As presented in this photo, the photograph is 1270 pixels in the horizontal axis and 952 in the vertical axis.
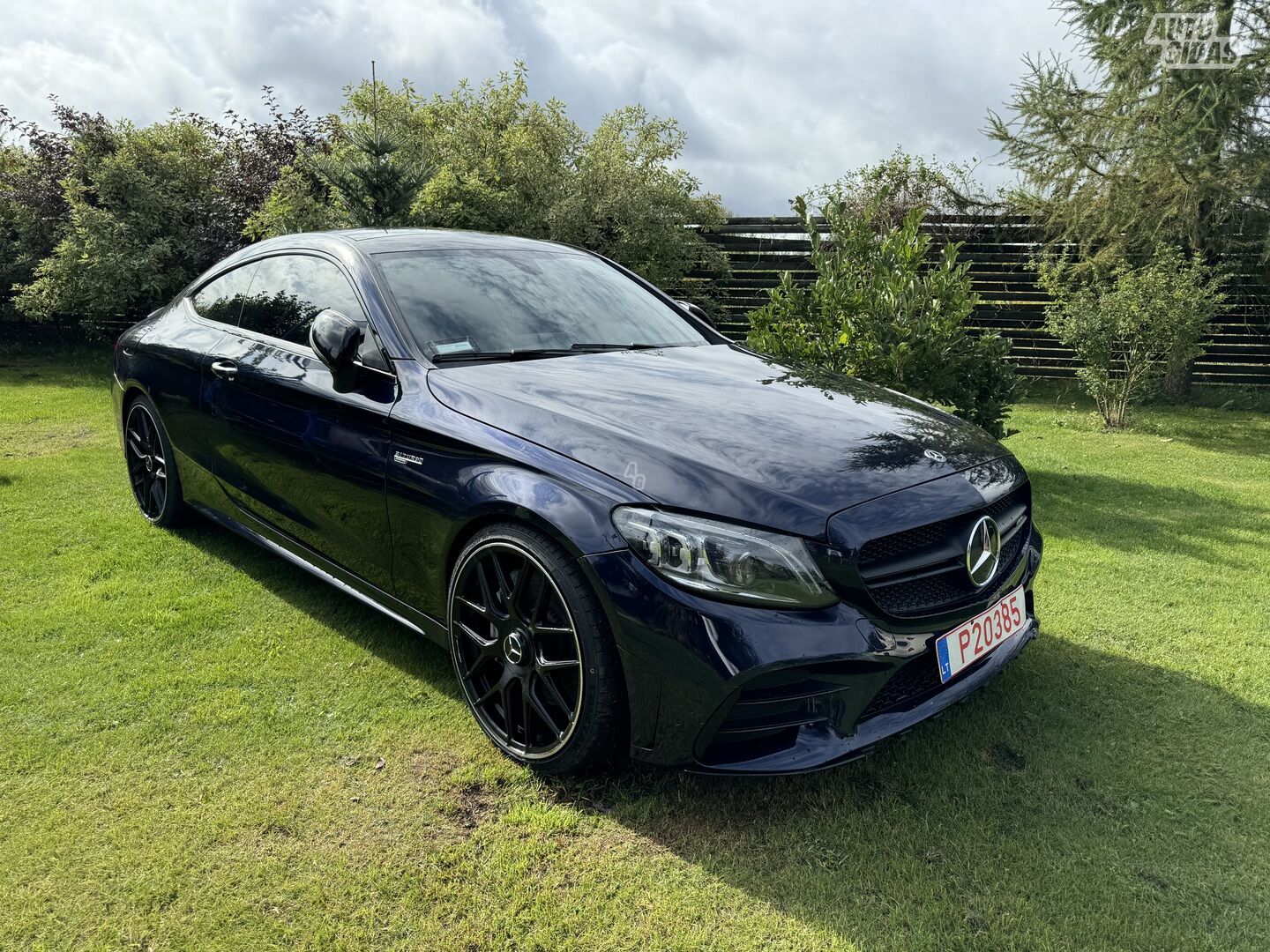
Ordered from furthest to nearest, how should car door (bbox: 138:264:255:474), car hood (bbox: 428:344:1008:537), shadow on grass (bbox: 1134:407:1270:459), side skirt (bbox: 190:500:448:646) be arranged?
1. shadow on grass (bbox: 1134:407:1270:459)
2. car door (bbox: 138:264:255:474)
3. side skirt (bbox: 190:500:448:646)
4. car hood (bbox: 428:344:1008:537)

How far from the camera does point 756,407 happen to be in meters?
2.58

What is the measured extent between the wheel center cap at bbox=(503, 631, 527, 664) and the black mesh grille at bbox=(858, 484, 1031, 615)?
3.00 feet

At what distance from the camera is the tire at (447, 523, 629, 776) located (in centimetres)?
213

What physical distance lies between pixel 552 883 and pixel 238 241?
10866mm

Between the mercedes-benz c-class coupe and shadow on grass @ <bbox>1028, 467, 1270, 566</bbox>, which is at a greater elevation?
the mercedes-benz c-class coupe

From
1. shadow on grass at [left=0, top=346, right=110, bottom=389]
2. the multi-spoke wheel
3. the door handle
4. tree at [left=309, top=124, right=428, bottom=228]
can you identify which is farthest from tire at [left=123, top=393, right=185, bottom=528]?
shadow on grass at [left=0, top=346, right=110, bottom=389]

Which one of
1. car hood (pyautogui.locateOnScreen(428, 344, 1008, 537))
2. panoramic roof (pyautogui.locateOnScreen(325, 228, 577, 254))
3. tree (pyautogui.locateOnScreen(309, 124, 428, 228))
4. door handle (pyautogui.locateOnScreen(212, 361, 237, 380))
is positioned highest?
tree (pyautogui.locateOnScreen(309, 124, 428, 228))

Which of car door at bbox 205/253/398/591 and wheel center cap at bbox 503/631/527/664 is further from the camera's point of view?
car door at bbox 205/253/398/591

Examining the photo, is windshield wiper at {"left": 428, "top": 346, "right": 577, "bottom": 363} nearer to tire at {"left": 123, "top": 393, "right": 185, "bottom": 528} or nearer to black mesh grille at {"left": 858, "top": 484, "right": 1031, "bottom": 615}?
black mesh grille at {"left": 858, "top": 484, "right": 1031, "bottom": 615}

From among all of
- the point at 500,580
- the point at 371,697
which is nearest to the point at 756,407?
the point at 500,580

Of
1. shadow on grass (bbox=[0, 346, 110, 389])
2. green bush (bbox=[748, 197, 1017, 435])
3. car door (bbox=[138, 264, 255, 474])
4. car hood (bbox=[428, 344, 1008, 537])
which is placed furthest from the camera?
shadow on grass (bbox=[0, 346, 110, 389])

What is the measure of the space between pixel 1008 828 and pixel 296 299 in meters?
2.99

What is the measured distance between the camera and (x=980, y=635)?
2.34 m

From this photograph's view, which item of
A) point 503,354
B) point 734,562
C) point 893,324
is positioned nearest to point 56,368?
point 893,324
